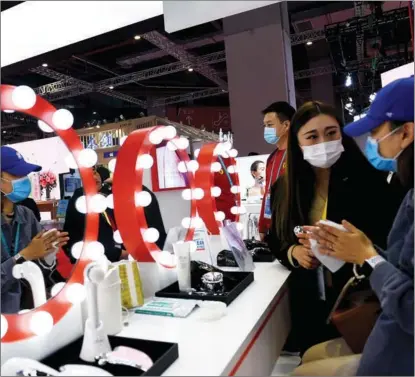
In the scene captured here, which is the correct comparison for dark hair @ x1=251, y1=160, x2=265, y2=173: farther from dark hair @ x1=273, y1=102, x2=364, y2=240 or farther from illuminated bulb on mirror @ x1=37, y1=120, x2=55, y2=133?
illuminated bulb on mirror @ x1=37, y1=120, x2=55, y2=133

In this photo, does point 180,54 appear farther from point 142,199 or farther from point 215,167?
point 142,199

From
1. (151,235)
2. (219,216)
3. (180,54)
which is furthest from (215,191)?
(180,54)

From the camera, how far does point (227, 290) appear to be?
1.33m

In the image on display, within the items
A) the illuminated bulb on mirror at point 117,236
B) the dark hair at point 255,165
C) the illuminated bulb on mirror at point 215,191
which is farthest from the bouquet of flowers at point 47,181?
the dark hair at point 255,165

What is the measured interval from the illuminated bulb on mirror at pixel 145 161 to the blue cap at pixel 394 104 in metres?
0.85

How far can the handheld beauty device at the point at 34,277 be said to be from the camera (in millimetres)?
964

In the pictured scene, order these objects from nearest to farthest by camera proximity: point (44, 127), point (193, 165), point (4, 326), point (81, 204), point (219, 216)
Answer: point (4, 326) → point (44, 127) → point (81, 204) → point (193, 165) → point (219, 216)

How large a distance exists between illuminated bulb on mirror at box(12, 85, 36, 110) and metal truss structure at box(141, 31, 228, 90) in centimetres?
414

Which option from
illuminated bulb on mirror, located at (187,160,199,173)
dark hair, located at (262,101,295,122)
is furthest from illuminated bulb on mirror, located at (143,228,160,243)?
dark hair, located at (262,101,295,122)

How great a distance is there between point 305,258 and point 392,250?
466 millimetres

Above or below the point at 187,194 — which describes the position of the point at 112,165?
above

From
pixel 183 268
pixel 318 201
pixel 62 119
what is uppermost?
pixel 62 119

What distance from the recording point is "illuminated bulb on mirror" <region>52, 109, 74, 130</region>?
3.57 ft

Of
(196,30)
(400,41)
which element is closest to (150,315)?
(196,30)
